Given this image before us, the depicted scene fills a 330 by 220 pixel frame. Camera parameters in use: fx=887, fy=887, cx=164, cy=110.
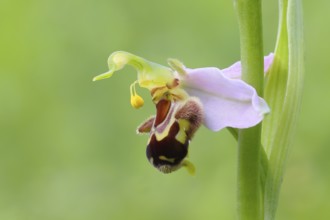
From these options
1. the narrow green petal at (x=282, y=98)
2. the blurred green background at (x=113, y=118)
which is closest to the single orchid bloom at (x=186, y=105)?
the narrow green petal at (x=282, y=98)

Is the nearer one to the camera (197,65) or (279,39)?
(279,39)

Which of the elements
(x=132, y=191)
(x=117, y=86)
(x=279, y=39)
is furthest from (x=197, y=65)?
(x=279, y=39)

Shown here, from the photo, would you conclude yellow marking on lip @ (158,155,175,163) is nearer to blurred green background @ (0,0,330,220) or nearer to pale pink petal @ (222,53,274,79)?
pale pink petal @ (222,53,274,79)

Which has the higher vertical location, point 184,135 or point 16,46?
point 184,135

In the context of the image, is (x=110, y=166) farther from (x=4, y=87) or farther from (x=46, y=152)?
(x=4, y=87)

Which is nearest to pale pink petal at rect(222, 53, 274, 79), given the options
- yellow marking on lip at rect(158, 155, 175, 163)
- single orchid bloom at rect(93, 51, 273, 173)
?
single orchid bloom at rect(93, 51, 273, 173)

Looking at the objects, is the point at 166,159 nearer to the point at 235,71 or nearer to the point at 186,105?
the point at 186,105

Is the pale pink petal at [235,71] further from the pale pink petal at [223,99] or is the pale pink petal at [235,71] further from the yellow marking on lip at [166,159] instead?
the yellow marking on lip at [166,159]
